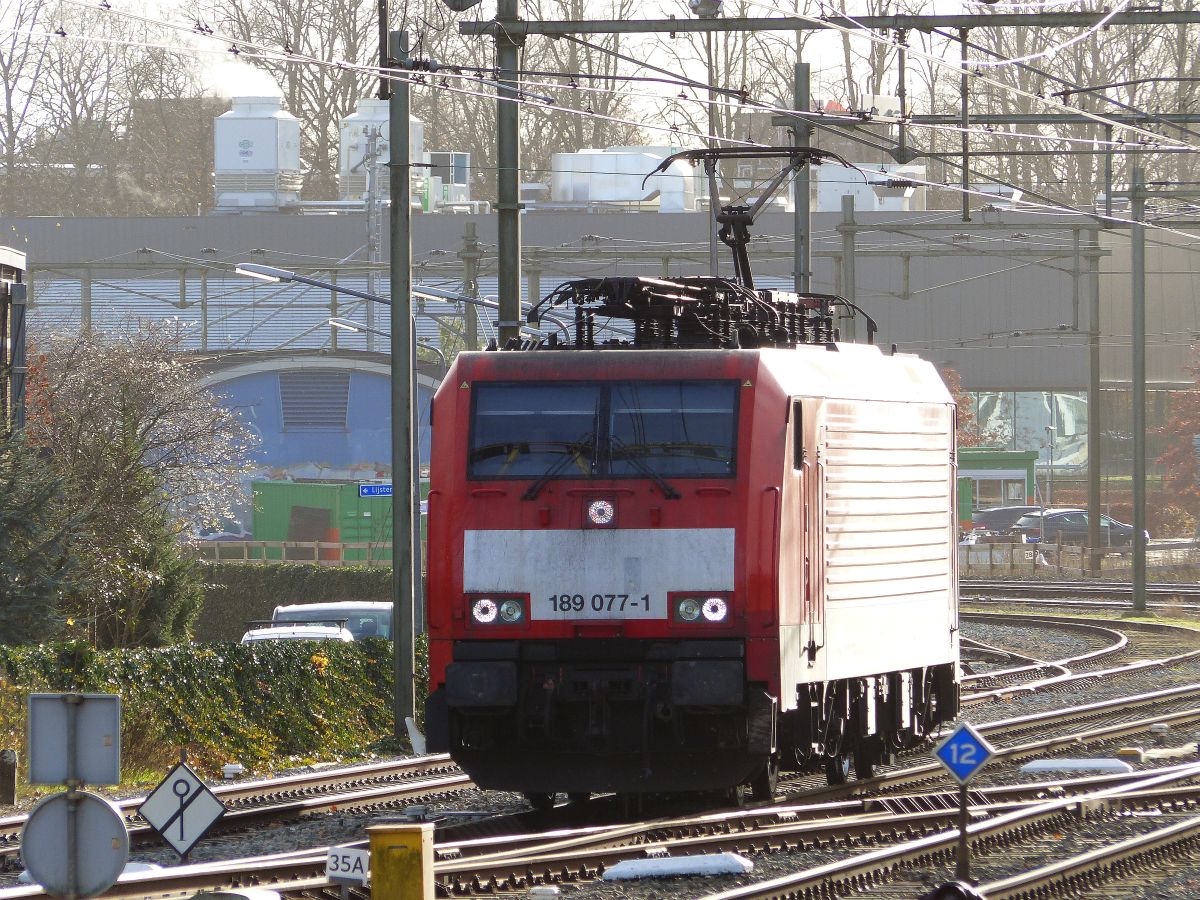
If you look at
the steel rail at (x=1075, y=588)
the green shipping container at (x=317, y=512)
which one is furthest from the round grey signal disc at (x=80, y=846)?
the green shipping container at (x=317, y=512)

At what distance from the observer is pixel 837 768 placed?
50.6 feet

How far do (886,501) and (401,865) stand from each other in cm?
629

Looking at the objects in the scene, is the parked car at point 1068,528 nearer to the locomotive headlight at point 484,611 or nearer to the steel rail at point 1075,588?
the steel rail at point 1075,588

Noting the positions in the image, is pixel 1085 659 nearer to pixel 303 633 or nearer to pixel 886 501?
A: pixel 303 633

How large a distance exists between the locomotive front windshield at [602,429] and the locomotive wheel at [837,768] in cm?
336

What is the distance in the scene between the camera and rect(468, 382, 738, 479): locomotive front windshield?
1294cm

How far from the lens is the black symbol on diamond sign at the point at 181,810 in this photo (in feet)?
33.7

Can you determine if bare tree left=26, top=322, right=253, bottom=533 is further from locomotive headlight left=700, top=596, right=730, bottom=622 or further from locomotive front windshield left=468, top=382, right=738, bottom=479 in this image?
locomotive headlight left=700, top=596, right=730, bottom=622

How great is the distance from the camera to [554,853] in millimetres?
11875

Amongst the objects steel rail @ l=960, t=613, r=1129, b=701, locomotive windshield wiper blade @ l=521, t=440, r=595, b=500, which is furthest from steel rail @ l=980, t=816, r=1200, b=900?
steel rail @ l=960, t=613, r=1129, b=701

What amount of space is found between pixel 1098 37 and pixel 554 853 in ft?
232

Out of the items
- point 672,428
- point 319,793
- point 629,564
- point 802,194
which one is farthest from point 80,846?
point 802,194

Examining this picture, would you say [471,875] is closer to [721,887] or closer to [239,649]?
[721,887]

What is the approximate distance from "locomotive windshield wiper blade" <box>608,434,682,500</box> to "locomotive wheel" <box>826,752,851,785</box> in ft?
10.8
